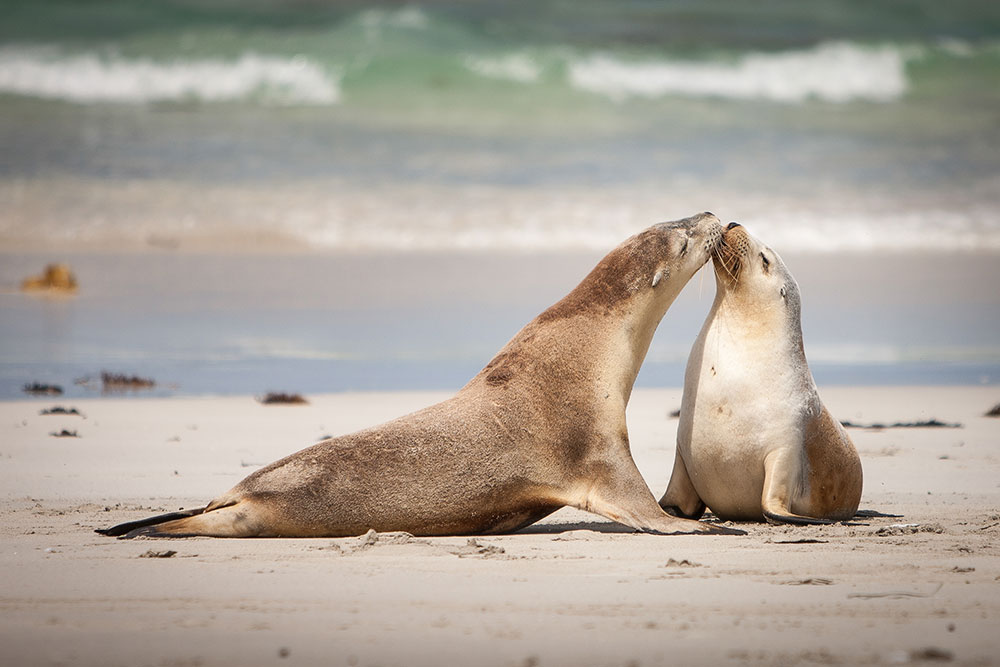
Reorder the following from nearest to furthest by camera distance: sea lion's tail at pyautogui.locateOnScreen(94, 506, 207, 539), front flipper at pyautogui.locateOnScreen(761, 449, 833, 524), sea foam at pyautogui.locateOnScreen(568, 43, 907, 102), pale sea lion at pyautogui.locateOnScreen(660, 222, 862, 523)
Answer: sea lion's tail at pyautogui.locateOnScreen(94, 506, 207, 539) → front flipper at pyautogui.locateOnScreen(761, 449, 833, 524) → pale sea lion at pyautogui.locateOnScreen(660, 222, 862, 523) → sea foam at pyautogui.locateOnScreen(568, 43, 907, 102)

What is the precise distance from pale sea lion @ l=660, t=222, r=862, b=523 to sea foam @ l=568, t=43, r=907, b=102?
29224 mm

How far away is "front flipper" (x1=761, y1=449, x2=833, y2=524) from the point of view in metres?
6.39

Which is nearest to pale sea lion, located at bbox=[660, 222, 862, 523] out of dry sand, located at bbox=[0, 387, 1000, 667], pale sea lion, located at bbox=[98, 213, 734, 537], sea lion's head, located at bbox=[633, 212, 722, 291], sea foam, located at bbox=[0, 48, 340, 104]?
sea lion's head, located at bbox=[633, 212, 722, 291]

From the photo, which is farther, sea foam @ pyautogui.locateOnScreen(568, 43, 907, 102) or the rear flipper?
sea foam @ pyautogui.locateOnScreen(568, 43, 907, 102)

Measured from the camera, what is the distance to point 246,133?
32312mm

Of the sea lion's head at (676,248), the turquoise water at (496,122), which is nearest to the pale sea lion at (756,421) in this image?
the sea lion's head at (676,248)

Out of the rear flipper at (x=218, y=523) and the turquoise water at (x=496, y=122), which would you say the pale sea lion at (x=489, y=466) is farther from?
the turquoise water at (x=496, y=122)

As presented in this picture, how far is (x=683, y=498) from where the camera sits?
270 inches

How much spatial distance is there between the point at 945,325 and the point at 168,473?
12741 millimetres

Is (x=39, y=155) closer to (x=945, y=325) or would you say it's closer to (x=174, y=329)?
(x=174, y=329)

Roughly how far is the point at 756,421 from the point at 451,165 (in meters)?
23.9

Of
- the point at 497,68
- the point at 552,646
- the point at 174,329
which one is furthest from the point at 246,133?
the point at 552,646

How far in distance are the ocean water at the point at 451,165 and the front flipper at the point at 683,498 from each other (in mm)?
6491

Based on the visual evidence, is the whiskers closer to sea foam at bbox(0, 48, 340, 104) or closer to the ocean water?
the ocean water
